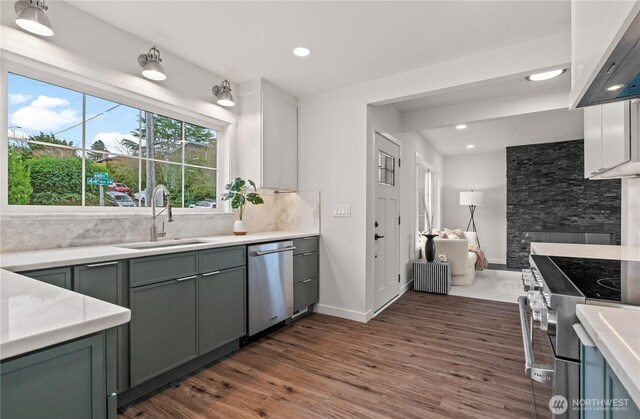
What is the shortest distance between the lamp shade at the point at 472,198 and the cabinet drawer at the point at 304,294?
477cm

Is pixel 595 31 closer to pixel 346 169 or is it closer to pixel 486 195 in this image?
pixel 346 169

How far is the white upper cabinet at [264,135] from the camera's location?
10.2 ft

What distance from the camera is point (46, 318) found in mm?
717

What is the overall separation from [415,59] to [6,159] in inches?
119

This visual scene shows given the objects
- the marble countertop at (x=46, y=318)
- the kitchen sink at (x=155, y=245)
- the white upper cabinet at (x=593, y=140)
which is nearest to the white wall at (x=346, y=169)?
the white upper cabinet at (x=593, y=140)

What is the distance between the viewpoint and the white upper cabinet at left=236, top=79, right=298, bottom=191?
3.12 metres

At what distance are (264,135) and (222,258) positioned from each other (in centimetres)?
139

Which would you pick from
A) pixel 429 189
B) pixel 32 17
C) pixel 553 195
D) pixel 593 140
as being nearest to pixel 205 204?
pixel 32 17

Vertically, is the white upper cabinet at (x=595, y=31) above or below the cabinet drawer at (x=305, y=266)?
above

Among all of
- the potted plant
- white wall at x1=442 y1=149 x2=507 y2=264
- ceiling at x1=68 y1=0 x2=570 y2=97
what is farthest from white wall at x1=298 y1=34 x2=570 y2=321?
white wall at x1=442 y1=149 x2=507 y2=264

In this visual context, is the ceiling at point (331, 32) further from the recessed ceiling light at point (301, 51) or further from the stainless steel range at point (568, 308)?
the stainless steel range at point (568, 308)

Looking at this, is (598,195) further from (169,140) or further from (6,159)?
(6,159)

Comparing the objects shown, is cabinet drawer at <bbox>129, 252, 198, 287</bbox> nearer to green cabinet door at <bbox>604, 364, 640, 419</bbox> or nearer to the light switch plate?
the light switch plate

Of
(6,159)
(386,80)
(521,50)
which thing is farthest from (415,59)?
(6,159)
